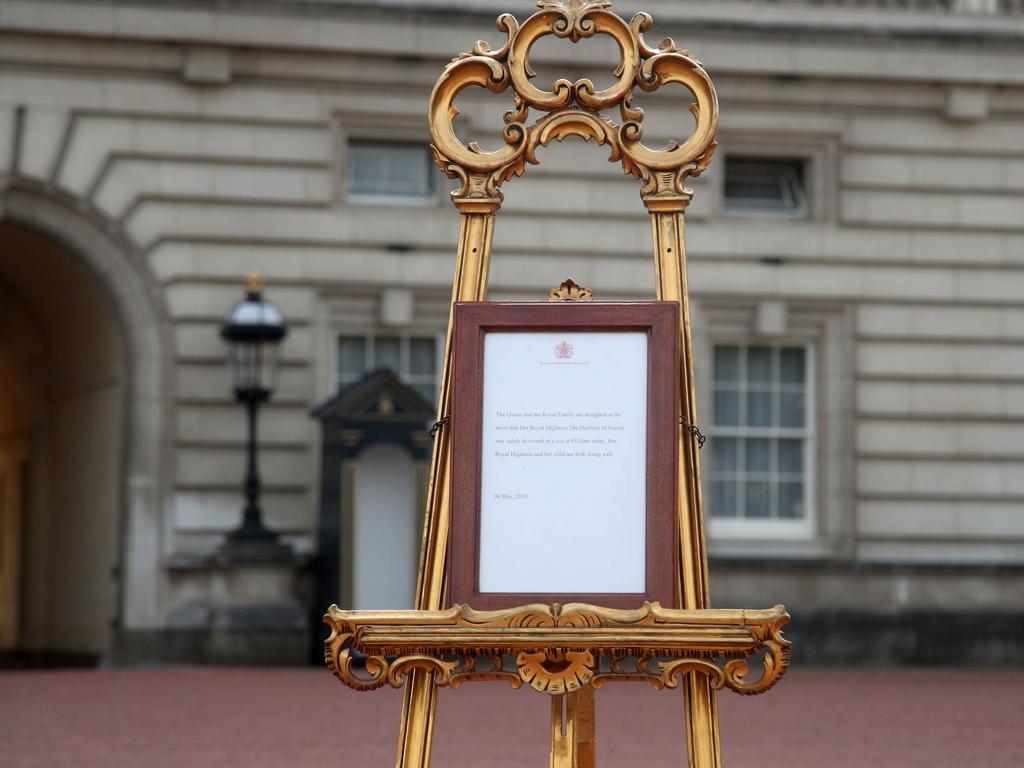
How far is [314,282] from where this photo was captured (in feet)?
56.0

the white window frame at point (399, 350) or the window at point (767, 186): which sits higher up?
the window at point (767, 186)

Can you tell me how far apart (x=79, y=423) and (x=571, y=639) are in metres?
14.6

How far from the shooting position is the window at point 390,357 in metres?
17.4

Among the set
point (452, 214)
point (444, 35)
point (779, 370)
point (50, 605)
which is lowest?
point (50, 605)

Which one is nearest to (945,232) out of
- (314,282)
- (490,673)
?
(314,282)

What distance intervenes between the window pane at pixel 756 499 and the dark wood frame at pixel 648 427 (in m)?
13.1

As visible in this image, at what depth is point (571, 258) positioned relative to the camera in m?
17.5

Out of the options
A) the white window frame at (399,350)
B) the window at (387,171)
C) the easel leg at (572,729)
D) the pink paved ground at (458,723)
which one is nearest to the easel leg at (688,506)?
the easel leg at (572,729)

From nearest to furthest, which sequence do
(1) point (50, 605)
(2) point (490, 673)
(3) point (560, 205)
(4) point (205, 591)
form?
(2) point (490, 673) → (4) point (205, 591) → (3) point (560, 205) → (1) point (50, 605)

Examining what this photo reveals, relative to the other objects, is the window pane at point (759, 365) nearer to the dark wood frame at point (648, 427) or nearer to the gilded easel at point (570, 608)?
the gilded easel at point (570, 608)

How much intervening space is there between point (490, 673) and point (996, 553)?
44.4 feet

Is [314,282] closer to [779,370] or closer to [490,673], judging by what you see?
[779,370]

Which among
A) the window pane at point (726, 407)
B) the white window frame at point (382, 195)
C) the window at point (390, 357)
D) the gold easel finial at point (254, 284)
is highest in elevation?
the white window frame at point (382, 195)

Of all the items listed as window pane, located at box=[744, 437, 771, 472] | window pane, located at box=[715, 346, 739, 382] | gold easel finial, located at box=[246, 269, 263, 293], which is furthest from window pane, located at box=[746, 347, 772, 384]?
gold easel finial, located at box=[246, 269, 263, 293]
